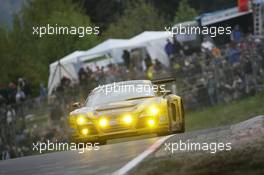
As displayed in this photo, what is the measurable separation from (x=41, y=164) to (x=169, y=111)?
4506 mm

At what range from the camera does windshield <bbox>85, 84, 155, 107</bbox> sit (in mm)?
16984

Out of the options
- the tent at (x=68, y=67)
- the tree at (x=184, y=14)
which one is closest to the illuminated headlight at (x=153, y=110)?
the tent at (x=68, y=67)

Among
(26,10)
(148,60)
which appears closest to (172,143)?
(148,60)

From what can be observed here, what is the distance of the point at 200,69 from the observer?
83.6ft

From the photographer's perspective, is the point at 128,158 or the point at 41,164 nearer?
the point at 128,158

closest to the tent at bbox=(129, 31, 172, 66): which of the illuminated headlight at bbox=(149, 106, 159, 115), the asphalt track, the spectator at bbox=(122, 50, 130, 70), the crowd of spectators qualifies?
the spectator at bbox=(122, 50, 130, 70)

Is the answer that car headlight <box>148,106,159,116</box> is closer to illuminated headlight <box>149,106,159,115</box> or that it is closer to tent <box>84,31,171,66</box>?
illuminated headlight <box>149,106,159,115</box>

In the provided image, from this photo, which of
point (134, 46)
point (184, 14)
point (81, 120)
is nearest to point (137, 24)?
point (184, 14)

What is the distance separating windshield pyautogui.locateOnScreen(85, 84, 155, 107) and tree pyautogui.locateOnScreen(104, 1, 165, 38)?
37235mm

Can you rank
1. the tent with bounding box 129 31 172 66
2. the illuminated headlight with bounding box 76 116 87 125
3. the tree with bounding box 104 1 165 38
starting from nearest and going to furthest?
the illuminated headlight with bounding box 76 116 87 125 < the tent with bounding box 129 31 172 66 < the tree with bounding box 104 1 165 38

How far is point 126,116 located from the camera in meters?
16.2

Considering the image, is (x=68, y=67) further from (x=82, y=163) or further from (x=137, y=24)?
(x=82, y=163)

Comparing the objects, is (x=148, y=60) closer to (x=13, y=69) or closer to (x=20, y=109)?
(x=20, y=109)

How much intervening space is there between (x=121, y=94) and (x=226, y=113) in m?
7.09
